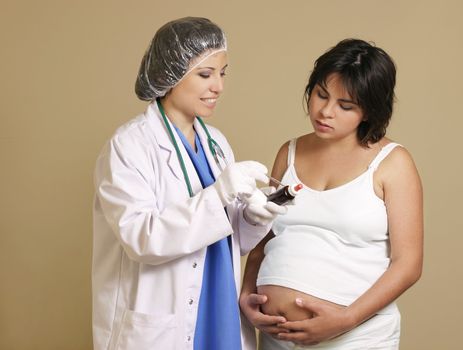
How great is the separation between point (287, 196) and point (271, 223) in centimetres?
15

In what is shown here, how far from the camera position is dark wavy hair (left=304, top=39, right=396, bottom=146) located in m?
1.82

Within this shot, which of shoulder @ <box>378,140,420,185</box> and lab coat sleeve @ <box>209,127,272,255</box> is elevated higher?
shoulder @ <box>378,140,420,185</box>

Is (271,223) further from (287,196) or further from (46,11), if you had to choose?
(46,11)

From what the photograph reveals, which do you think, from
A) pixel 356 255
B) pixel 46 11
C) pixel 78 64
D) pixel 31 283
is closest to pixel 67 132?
pixel 78 64

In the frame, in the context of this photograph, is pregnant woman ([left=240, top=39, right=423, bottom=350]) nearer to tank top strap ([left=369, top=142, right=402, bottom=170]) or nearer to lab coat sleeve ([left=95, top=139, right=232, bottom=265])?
tank top strap ([left=369, top=142, right=402, bottom=170])

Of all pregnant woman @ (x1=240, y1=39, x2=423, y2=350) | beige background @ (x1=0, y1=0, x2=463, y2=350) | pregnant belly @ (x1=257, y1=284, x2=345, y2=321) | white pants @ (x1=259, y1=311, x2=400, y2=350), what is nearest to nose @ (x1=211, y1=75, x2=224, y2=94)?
pregnant woman @ (x1=240, y1=39, x2=423, y2=350)

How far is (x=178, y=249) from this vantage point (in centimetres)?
166

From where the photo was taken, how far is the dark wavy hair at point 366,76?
5.97 feet

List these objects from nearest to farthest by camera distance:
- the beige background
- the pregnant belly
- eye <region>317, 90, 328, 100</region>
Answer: the pregnant belly < eye <region>317, 90, 328, 100</region> < the beige background

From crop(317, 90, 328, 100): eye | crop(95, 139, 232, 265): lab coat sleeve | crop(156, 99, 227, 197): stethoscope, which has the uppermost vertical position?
crop(317, 90, 328, 100): eye

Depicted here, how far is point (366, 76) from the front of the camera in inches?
71.4

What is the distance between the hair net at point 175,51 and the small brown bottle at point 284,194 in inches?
15.8

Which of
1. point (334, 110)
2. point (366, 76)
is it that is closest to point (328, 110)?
point (334, 110)

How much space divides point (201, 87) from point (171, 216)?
1.22ft
